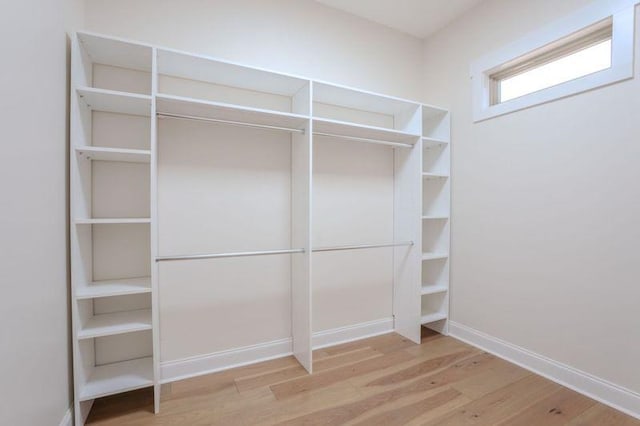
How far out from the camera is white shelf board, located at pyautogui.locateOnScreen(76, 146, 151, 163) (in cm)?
158

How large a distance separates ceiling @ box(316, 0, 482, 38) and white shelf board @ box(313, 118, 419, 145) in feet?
3.73

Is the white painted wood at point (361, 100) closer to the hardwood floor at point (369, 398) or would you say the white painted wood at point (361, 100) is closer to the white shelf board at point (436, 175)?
the white shelf board at point (436, 175)

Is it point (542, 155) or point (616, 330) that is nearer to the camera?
point (616, 330)

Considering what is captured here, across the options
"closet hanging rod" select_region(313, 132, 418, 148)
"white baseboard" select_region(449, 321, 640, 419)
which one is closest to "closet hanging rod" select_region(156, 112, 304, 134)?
"closet hanging rod" select_region(313, 132, 418, 148)

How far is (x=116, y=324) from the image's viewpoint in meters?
1.72

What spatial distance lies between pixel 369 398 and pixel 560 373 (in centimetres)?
138

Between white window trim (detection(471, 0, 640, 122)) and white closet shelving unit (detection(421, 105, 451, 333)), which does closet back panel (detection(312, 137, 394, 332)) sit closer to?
white closet shelving unit (detection(421, 105, 451, 333))

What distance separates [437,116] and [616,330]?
2146mm

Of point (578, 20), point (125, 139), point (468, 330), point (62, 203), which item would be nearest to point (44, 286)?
point (62, 203)

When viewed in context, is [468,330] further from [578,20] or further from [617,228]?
[578,20]

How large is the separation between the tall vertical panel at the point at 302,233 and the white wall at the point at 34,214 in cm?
141

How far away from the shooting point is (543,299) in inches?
85.0

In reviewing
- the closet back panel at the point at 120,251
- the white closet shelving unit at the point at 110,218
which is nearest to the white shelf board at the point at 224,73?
the white closet shelving unit at the point at 110,218

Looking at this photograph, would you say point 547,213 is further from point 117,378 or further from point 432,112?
point 117,378
